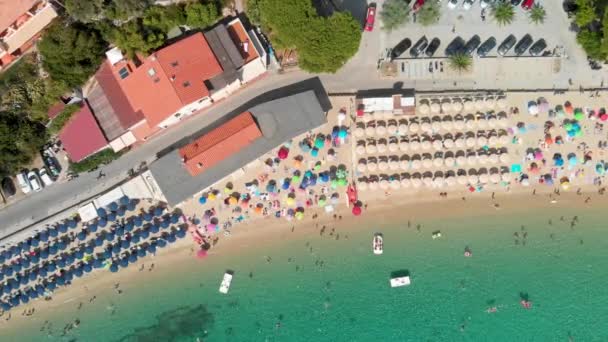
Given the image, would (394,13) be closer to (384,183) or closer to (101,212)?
(384,183)

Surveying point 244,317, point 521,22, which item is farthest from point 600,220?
point 244,317

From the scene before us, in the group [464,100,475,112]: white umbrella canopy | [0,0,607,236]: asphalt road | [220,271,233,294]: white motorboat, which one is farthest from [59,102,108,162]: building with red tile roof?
[464,100,475,112]: white umbrella canopy

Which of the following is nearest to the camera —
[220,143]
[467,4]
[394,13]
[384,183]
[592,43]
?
[592,43]

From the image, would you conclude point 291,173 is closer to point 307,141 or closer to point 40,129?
point 307,141

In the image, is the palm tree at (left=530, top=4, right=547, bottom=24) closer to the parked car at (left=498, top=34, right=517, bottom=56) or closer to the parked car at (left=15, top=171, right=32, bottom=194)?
A: the parked car at (left=498, top=34, right=517, bottom=56)

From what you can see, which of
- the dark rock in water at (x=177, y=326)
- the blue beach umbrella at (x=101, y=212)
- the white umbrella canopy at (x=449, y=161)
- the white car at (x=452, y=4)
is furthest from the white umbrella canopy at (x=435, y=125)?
the blue beach umbrella at (x=101, y=212)

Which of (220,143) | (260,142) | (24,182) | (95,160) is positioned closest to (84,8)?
(95,160)

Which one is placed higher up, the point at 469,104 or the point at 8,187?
the point at 8,187
